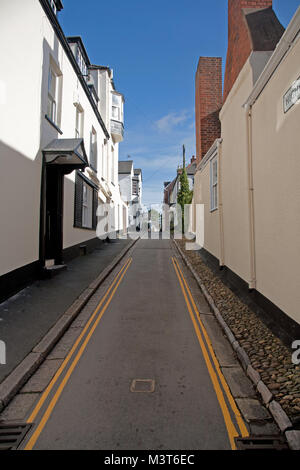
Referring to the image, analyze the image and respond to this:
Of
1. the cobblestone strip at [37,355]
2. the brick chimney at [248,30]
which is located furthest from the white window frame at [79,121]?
the cobblestone strip at [37,355]

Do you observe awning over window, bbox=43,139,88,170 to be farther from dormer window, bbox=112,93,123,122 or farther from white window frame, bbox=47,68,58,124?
dormer window, bbox=112,93,123,122

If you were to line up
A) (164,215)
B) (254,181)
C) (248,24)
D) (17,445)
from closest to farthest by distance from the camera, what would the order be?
(17,445) → (254,181) → (248,24) → (164,215)

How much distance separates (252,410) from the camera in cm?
339

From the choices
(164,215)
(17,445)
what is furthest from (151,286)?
(164,215)

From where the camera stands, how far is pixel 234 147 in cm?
772

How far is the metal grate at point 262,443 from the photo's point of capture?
2.82 m

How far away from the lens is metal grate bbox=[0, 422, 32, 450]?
2.89 m

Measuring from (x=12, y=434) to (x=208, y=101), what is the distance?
13.5 meters

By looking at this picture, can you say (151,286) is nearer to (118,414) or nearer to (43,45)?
(118,414)

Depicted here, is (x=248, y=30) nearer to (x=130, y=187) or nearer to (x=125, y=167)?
(x=130, y=187)

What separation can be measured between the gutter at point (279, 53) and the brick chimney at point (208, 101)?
681cm

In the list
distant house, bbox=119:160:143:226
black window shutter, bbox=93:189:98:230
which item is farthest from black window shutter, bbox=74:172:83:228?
distant house, bbox=119:160:143:226

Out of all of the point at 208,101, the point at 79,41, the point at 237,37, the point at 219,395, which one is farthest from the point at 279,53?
the point at 79,41

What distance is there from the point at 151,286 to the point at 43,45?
798 cm
